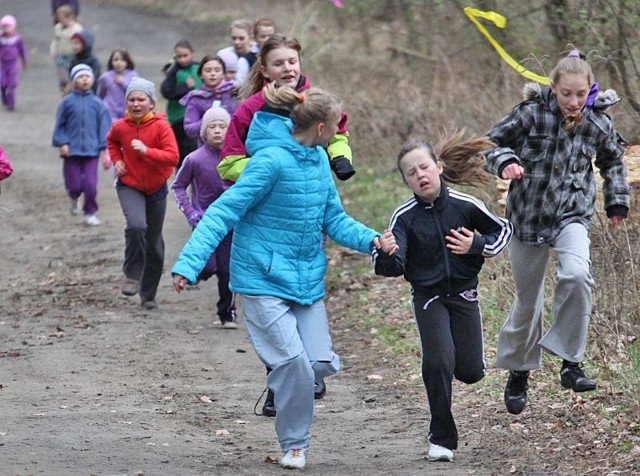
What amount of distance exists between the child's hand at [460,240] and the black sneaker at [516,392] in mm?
1136

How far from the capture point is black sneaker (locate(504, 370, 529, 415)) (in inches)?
298

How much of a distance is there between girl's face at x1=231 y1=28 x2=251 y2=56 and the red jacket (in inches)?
111

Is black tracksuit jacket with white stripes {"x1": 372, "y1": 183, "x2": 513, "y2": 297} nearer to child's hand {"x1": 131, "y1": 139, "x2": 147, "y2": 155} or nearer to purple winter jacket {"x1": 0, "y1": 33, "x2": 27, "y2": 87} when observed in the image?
child's hand {"x1": 131, "y1": 139, "x2": 147, "y2": 155}

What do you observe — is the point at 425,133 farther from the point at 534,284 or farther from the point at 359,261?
the point at 534,284

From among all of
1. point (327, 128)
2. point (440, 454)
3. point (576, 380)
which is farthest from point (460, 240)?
point (440, 454)

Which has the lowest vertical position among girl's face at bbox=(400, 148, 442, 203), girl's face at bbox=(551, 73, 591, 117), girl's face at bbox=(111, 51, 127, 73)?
girl's face at bbox=(111, 51, 127, 73)

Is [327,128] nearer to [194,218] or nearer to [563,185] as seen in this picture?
[563,185]

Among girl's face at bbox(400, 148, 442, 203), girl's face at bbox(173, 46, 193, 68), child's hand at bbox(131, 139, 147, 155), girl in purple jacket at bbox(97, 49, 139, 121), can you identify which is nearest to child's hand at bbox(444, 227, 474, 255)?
girl's face at bbox(400, 148, 442, 203)

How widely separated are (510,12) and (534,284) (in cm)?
943

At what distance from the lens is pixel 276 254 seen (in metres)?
6.93

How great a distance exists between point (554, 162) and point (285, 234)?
5.01ft

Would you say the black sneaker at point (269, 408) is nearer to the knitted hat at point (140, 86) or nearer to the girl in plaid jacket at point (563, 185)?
the girl in plaid jacket at point (563, 185)

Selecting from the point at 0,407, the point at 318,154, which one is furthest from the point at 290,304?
the point at 0,407

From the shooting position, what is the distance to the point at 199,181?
1077 cm
